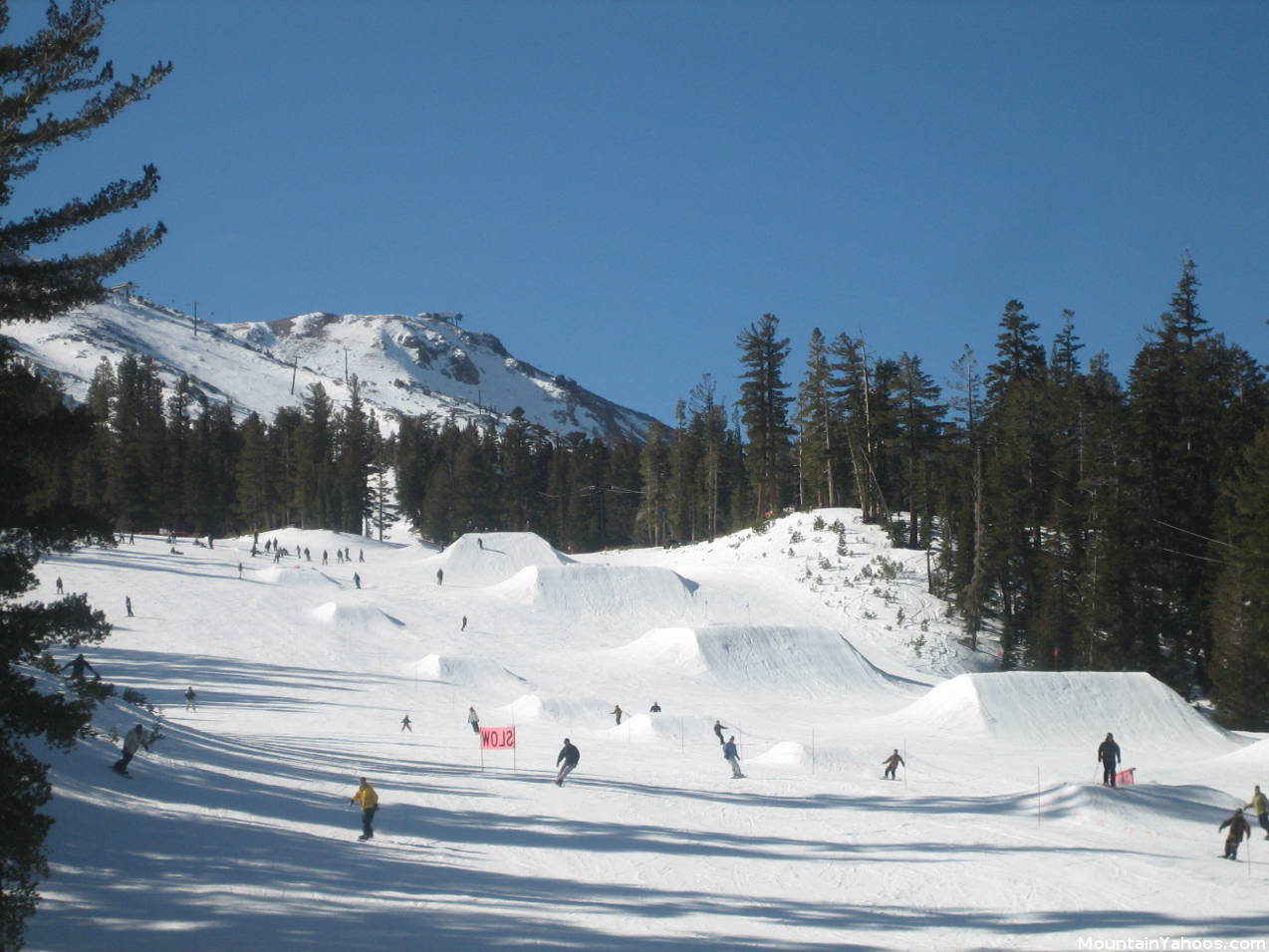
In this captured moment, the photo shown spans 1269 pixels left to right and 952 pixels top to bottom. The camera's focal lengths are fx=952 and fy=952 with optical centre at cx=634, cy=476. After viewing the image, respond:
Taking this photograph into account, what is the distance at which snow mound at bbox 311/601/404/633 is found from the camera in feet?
158

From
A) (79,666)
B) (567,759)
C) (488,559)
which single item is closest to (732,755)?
(567,759)

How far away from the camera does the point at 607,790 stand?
22.2 meters

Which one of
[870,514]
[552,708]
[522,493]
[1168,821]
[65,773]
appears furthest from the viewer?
[522,493]

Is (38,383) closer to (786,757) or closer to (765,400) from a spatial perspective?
(786,757)

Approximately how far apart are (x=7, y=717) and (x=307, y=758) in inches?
527

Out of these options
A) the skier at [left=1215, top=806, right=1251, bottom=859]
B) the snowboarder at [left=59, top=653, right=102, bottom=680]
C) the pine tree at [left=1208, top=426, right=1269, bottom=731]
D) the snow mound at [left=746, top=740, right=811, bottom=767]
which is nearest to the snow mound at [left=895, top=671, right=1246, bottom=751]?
the pine tree at [left=1208, top=426, right=1269, bottom=731]

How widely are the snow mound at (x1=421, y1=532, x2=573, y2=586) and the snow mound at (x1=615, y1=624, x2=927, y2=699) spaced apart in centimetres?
1794

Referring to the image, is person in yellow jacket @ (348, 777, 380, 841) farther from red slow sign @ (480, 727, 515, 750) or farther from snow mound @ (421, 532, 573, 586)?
snow mound @ (421, 532, 573, 586)

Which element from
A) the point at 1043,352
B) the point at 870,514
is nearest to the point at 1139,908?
the point at 870,514

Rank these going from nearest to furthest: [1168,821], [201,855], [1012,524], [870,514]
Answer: [201,855] → [1168,821] → [1012,524] → [870,514]

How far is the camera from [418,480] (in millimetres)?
99750

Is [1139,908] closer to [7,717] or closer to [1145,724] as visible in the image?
[7,717]

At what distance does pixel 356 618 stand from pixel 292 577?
10695 mm

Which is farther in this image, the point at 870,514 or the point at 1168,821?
the point at 870,514
